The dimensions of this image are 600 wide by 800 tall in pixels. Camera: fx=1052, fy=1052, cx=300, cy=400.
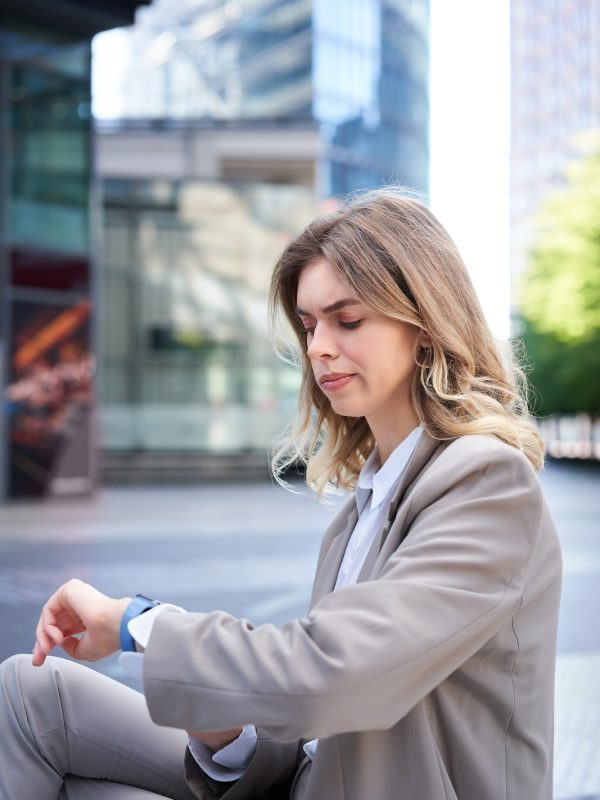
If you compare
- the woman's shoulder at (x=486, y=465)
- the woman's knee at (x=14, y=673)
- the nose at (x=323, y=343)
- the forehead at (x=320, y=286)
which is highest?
the forehead at (x=320, y=286)

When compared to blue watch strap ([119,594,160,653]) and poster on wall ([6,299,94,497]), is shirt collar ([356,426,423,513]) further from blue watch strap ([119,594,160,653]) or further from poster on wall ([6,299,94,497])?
poster on wall ([6,299,94,497])

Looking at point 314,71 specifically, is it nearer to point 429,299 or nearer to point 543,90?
point 429,299

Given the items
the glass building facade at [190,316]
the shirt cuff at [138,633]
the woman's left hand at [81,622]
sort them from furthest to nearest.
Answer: the glass building facade at [190,316]
the woman's left hand at [81,622]
the shirt cuff at [138,633]

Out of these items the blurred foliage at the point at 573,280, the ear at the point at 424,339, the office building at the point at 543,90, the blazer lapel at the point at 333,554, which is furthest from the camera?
the office building at the point at 543,90

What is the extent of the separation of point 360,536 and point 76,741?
23.8 inches

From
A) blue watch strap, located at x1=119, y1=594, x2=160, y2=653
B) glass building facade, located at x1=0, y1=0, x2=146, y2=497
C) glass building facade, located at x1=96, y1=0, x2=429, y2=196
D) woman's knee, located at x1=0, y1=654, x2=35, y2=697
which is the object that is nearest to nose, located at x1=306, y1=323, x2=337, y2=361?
blue watch strap, located at x1=119, y1=594, x2=160, y2=653

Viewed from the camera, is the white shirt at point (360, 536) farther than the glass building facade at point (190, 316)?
No

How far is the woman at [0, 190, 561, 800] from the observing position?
53.3 inches

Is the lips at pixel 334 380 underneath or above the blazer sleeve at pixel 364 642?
above

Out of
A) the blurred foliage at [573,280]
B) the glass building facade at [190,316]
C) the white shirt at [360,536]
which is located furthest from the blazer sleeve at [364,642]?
the blurred foliage at [573,280]

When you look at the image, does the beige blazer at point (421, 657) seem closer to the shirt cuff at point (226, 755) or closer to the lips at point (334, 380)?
the lips at point (334, 380)

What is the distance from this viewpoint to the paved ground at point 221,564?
529 centimetres

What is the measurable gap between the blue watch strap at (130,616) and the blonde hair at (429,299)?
0.53 metres

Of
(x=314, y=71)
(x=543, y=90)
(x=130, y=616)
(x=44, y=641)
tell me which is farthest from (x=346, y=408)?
(x=543, y=90)
